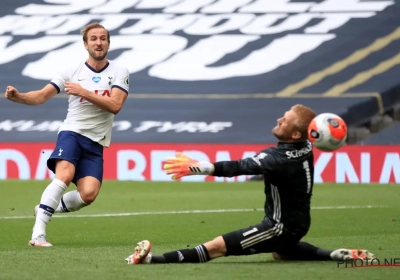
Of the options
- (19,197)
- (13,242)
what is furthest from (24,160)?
(13,242)

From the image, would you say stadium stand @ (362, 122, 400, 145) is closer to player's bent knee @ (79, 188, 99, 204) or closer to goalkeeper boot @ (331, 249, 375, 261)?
player's bent knee @ (79, 188, 99, 204)

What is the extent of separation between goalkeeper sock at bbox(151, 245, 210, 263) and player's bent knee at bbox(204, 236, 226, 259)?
31 millimetres

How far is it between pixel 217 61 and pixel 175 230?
14020 millimetres

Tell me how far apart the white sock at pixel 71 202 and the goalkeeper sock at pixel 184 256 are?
85.4 inches

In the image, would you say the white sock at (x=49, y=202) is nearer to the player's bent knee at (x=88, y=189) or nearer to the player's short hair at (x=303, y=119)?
the player's bent knee at (x=88, y=189)

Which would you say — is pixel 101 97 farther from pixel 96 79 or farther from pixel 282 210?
pixel 282 210

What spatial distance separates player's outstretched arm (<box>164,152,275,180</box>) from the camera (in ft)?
22.7

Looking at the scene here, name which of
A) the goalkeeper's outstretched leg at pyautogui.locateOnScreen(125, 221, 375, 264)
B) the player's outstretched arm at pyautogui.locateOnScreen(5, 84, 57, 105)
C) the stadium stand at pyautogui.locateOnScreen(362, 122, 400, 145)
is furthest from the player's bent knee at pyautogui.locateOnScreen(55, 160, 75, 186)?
the stadium stand at pyautogui.locateOnScreen(362, 122, 400, 145)

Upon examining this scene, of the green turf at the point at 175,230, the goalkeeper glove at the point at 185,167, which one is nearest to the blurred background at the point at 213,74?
the green turf at the point at 175,230

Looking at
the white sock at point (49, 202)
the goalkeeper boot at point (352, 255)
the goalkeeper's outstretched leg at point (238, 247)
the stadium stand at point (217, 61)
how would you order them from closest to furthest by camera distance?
1. the goalkeeper boot at point (352, 255)
2. the goalkeeper's outstretched leg at point (238, 247)
3. the white sock at point (49, 202)
4. the stadium stand at point (217, 61)

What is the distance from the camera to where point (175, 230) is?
11.0 metres

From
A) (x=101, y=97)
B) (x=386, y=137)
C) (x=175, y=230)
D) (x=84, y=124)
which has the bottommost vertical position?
(x=175, y=230)

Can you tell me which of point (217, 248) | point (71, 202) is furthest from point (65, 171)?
point (217, 248)

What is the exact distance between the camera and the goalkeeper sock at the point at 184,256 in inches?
290
